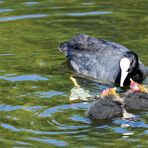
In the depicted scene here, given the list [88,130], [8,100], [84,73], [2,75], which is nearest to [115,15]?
[84,73]

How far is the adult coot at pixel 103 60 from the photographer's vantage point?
1081cm

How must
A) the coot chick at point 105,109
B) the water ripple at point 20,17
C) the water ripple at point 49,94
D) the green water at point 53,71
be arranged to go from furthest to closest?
1. the water ripple at point 20,17
2. the water ripple at point 49,94
3. the coot chick at point 105,109
4. the green water at point 53,71

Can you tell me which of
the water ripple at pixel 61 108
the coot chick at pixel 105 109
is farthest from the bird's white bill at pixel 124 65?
the coot chick at pixel 105 109

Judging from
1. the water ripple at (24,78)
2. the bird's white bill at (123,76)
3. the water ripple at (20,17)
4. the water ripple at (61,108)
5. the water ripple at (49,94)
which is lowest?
the bird's white bill at (123,76)

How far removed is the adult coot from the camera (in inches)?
426

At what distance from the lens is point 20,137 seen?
817 cm

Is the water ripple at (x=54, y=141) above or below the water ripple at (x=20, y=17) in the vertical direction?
below

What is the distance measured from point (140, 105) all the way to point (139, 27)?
4034 millimetres

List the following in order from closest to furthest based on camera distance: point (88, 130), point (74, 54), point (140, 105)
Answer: point (88, 130)
point (140, 105)
point (74, 54)

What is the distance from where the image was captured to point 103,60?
11.2 metres

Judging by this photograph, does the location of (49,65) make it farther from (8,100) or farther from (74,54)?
(8,100)

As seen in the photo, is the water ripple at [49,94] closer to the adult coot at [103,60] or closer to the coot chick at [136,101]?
the coot chick at [136,101]

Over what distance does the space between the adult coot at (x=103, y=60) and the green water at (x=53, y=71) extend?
0.21 m

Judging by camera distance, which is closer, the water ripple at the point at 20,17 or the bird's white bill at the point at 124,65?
the bird's white bill at the point at 124,65
